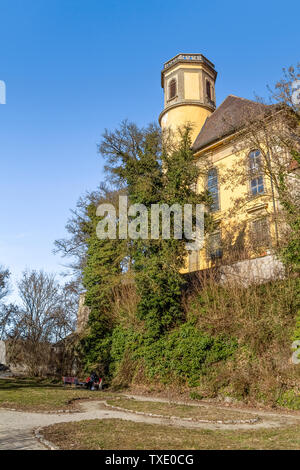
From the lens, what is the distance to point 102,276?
77.0 feet

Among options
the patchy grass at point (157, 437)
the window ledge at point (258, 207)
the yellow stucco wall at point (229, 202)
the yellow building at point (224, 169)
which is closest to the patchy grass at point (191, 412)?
the patchy grass at point (157, 437)

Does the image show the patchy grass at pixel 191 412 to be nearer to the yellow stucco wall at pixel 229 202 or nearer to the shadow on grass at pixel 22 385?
the shadow on grass at pixel 22 385

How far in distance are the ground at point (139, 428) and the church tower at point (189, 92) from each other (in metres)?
27.6

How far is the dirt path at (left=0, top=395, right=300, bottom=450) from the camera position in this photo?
6.20m

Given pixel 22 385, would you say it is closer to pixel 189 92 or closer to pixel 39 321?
pixel 39 321

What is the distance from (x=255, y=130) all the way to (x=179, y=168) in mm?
4378

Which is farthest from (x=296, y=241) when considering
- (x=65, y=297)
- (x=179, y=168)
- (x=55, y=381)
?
(x=65, y=297)

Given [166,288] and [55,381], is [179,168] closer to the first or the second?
[166,288]

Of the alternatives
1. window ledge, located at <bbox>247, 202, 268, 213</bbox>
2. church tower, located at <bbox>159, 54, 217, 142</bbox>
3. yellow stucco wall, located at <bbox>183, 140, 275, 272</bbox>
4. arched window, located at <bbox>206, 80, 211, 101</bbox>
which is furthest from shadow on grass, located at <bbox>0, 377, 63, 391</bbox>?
arched window, located at <bbox>206, 80, 211, 101</bbox>

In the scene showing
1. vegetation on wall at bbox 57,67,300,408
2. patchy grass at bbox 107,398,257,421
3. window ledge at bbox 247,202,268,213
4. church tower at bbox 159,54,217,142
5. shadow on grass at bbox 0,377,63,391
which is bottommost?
shadow on grass at bbox 0,377,63,391

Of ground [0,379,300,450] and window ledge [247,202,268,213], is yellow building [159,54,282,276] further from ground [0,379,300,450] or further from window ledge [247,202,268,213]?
ground [0,379,300,450]

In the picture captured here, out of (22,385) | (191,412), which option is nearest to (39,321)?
(22,385)

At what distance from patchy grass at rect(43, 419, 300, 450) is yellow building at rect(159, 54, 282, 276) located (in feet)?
34.3

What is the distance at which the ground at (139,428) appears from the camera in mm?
5934
